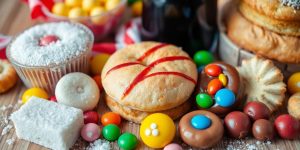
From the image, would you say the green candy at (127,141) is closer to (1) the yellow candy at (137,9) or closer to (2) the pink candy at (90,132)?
(2) the pink candy at (90,132)

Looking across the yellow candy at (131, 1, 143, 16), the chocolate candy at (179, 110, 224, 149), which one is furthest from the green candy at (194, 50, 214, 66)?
the yellow candy at (131, 1, 143, 16)

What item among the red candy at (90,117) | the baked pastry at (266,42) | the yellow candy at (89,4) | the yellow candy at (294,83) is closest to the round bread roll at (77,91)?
the red candy at (90,117)

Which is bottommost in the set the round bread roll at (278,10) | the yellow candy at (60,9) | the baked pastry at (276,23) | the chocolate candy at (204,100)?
the chocolate candy at (204,100)

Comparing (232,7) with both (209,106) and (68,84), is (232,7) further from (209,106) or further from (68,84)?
(68,84)


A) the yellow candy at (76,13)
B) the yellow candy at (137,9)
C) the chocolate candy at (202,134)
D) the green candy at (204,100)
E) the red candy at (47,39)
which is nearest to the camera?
the chocolate candy at (202,134)

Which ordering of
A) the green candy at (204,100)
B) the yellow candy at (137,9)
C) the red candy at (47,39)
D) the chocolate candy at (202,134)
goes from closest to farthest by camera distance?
the chocolate candy at (202,134)
the green candy at (204,100)
the red candy at (47,39)
the yellow candy at (137,9)

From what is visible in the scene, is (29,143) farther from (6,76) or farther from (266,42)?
(266,42)

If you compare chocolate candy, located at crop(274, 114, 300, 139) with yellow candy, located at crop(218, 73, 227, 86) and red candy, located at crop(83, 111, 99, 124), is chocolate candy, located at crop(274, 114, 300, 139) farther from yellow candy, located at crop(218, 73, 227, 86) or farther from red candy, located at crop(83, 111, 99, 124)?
red candy, located at crop(83, 111, 99, 124)
